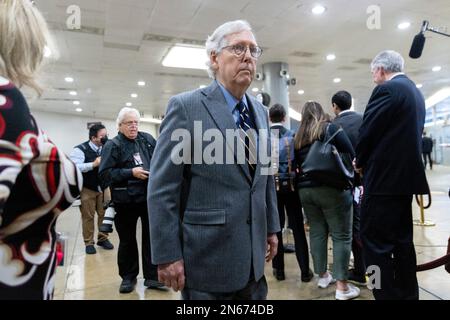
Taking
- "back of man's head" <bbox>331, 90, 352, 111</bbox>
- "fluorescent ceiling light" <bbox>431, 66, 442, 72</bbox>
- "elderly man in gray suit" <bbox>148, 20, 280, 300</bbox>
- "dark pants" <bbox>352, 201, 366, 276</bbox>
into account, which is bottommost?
"dark pants" <bbox>352, 201, 366, 276</bbox>

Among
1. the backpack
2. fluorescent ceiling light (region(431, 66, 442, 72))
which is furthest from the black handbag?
fluorescent ceiling light (region(431, 66, 442, 72))

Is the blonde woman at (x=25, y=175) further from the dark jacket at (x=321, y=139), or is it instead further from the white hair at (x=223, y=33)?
the dark jacket at (x=321, y=139)

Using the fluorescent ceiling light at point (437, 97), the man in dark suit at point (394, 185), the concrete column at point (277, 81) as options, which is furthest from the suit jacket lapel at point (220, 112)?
the fluorescent ceiling light at point (437, 97)

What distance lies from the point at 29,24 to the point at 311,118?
2267mm

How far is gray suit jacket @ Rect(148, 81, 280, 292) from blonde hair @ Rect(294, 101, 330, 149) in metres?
1.54

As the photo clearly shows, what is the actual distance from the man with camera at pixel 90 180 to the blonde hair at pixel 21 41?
3.51 meters

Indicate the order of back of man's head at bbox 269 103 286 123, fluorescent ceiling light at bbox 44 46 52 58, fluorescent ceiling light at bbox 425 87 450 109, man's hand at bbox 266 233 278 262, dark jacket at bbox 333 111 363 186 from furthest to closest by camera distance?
fluorescent ceiling light at bbox 425 87 450 109, back of man's head at bbox 269 103 286 123, dark jacket at bbox 333 111 363 186, man's hand at bbox 266 233 278 262, fluorescent ceiling light at bbox 44 46 52 58

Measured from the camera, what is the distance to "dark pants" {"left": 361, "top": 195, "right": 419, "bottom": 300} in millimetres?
1925

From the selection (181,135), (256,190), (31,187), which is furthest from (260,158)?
(31,187)

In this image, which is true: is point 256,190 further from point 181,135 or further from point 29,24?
point 29,24

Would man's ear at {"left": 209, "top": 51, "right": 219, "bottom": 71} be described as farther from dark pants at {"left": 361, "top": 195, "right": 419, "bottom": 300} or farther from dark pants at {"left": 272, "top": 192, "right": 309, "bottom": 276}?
dark pants at {"left": 272, "top": 192, "right": 309, "bottom": 276}

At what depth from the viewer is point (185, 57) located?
7.97m

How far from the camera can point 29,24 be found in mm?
753

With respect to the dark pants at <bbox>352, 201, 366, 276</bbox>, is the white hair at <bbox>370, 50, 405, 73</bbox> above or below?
above
